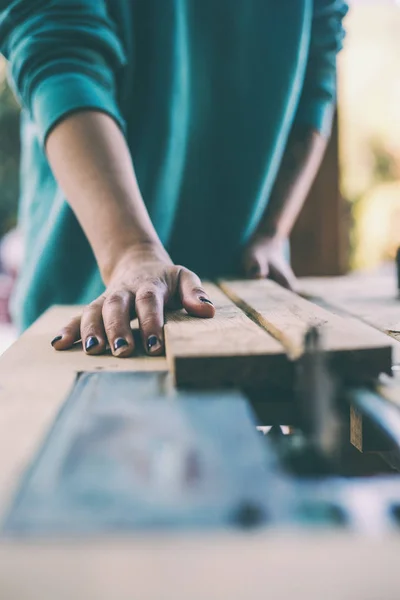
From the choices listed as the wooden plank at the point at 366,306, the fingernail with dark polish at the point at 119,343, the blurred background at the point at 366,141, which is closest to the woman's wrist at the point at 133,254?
the fingernail with dark polish at the point at 119,343

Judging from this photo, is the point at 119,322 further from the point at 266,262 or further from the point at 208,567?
the point at 266,262

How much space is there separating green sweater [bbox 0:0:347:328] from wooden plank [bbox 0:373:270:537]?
0.89 meters

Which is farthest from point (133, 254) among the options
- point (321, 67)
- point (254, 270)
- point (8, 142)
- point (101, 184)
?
point (8, 142)

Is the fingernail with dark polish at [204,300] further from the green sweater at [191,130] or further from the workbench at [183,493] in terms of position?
the green sweater at [191,130]

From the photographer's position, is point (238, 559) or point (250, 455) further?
point (250, 455)

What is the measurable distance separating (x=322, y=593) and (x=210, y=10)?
1349 millimetres

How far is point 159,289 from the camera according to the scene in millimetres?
882

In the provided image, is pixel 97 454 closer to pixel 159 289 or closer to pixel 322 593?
pixel 322 593

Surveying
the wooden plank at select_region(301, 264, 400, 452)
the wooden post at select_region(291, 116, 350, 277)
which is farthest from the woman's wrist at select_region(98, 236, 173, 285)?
the wooden post at select_region(291, 116, 350, 277)

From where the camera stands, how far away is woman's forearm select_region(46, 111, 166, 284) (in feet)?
3.35

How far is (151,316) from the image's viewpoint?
2.67 ft

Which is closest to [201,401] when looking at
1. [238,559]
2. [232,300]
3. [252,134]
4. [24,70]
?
[238,559]

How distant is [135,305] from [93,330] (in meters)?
0.07

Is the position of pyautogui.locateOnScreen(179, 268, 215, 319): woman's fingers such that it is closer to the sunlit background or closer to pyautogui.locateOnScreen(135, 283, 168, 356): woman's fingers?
pyautogui.locateOnScreen(135, 283, 168, 356): woman's fingers
